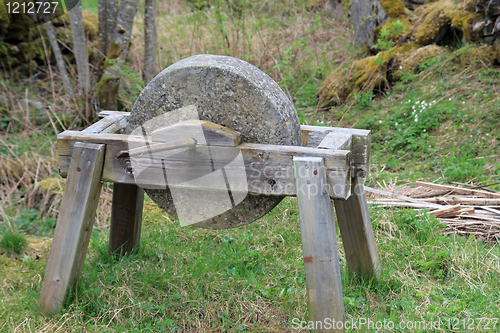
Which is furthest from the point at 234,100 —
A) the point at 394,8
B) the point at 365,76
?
the point at 394,8

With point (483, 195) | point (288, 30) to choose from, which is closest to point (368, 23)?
point (288, 30)

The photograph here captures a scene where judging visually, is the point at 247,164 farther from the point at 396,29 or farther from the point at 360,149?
the point at 396,29

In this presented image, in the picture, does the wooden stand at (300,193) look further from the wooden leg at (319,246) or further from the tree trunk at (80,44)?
the tree trunk at (80,44)

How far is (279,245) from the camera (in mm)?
3406

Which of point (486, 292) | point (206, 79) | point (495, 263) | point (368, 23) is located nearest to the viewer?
point (206, 79)

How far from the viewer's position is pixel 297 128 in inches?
92.5

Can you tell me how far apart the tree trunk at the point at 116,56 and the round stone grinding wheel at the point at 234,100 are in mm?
3038

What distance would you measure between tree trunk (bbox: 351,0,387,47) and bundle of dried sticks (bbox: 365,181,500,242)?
12.0ft

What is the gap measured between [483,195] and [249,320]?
2.50 metres

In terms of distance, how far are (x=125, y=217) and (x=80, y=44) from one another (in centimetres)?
321

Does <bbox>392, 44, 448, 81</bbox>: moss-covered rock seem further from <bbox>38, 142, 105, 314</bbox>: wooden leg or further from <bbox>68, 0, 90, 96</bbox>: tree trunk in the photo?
<bbox>38, 142, 105, 314</bbox>: wooden leg

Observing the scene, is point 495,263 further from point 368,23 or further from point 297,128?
point 368,23

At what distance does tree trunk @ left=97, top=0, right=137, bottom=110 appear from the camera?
516 cm

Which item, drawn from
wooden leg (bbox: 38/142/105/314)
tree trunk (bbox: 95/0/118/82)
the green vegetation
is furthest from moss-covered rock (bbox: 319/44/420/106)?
wooden leg (bbox: 38/142/105/314)
